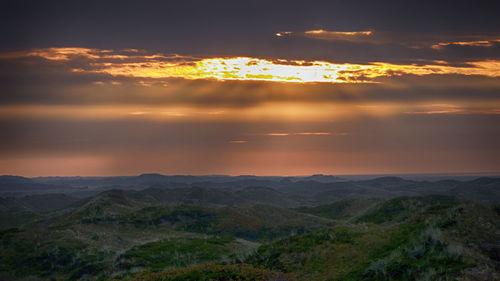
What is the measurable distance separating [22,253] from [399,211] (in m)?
58.1

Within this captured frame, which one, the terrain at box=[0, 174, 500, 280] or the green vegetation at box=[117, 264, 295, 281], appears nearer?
the green vegetation at box=[117, 264, 295, 281]

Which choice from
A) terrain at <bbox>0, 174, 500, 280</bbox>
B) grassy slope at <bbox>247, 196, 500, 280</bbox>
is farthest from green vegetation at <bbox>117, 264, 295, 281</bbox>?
grassy slope at <bbox>247, 196, 500, 280</bbox>

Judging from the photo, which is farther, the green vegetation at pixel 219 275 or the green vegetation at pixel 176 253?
the green vegetation at pixel 176 253

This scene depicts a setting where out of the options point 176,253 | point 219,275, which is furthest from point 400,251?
point 176,253

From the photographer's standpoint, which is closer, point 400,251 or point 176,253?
point 400,251

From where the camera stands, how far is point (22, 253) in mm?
53312

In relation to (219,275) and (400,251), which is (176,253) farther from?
(400,251)

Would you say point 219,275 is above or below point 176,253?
above

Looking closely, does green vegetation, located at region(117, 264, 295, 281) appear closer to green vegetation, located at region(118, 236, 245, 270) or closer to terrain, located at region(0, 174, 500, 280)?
terrain, located at region(0, 174, 500, 280)

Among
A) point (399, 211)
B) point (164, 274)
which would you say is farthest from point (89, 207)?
point (164, 274)

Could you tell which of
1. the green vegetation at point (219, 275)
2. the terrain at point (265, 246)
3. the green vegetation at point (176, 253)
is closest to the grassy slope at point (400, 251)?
the terrain at point (265, 246)

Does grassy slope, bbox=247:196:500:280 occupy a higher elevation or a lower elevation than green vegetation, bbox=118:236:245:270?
higher

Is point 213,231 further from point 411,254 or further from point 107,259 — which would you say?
point 411,254

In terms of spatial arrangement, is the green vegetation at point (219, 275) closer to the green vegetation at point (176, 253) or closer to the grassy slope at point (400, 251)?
the grassy slope at point (400, 251)
